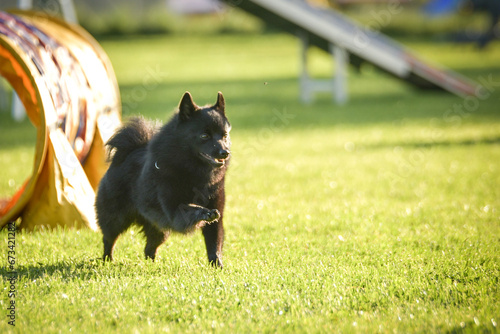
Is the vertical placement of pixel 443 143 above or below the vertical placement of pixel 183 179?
below

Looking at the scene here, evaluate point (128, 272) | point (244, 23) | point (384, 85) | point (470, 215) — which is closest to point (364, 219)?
point (470, 215)

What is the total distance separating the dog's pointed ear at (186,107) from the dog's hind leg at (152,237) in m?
0.96

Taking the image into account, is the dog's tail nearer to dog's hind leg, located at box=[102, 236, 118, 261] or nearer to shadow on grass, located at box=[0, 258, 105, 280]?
dog's hind leg, located at box=[102, 236, 118, 261]

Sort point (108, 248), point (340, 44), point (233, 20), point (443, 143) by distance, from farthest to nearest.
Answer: point (233, 20), point (340, 44), point (443, 143), point (108, 248)

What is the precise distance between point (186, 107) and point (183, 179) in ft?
1.65

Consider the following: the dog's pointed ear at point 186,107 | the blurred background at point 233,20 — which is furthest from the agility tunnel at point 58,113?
the blurred background at point 233,20

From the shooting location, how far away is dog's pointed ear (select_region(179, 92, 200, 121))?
153 inches

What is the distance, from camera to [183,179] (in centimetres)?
392

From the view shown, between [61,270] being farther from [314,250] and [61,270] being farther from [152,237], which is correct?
[314,250]

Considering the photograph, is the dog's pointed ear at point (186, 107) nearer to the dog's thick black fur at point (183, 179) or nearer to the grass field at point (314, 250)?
the dog's thick black fur at point (183, 179)

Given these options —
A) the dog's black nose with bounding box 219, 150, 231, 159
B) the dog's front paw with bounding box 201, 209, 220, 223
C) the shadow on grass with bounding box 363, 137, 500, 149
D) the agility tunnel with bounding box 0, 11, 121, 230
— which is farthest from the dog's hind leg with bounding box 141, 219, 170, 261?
the shadow on grass with bounding box 363, 137, 500, 149

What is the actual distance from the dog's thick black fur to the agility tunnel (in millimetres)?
1131

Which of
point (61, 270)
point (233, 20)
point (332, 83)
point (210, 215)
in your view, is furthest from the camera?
point (233, 20)

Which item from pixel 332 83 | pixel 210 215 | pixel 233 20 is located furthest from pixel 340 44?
pixel 233 20
